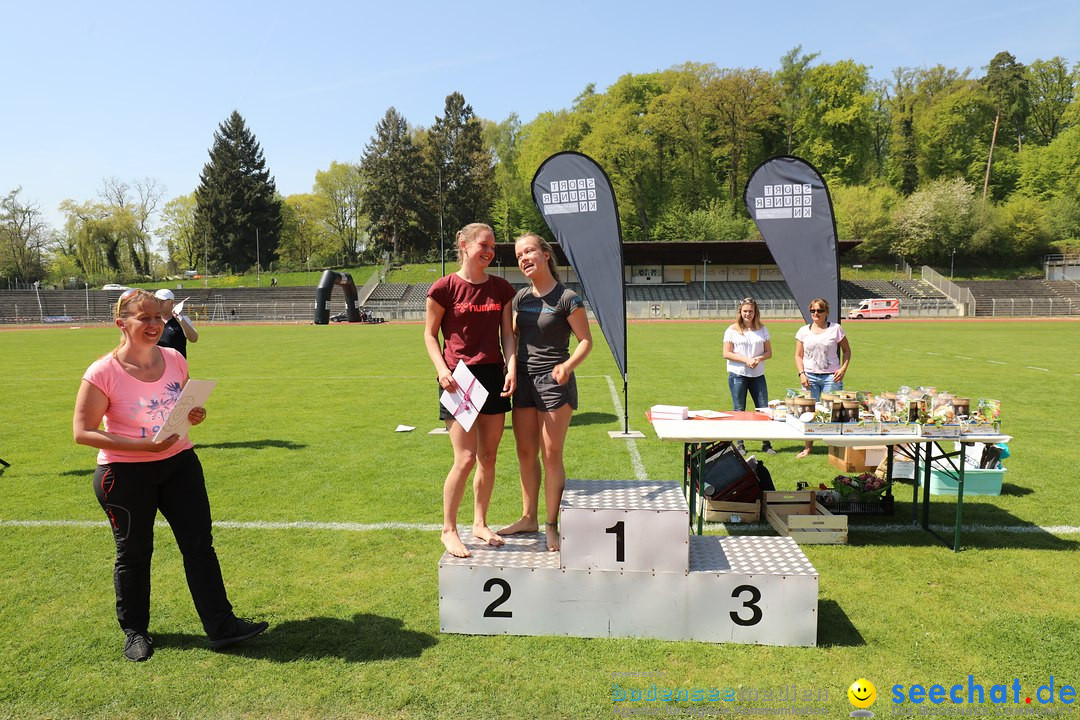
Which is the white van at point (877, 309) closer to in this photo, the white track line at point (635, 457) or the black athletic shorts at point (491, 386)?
the white track line at point (635, 457)

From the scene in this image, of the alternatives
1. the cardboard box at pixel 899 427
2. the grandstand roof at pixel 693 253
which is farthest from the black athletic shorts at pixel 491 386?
the grandstand roof at pixel 693 253

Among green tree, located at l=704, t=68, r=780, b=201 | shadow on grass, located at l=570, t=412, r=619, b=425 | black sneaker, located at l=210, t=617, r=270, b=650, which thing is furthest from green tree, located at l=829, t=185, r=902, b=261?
black sneaker, located at l=210, t=617, r=270, b=650

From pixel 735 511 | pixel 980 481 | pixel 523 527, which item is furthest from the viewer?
pixel 980 481

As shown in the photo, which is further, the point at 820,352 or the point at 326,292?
the point at 326,292

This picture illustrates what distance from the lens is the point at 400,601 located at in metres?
3.89

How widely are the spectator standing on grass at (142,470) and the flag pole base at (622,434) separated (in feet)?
18.0

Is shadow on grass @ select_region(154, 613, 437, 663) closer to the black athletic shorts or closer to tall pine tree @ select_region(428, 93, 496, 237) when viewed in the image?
the black athletic shorts

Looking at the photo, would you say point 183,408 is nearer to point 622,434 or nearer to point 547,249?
point 547,249

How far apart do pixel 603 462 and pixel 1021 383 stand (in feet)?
33.0

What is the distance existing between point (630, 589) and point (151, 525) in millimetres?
2402

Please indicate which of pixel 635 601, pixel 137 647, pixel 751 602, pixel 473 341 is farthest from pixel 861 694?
pixel 137 647

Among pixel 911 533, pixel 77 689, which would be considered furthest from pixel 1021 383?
pixel 77 689

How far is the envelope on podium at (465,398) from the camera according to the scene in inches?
144

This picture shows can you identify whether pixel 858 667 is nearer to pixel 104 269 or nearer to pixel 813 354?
pixel 813 354
